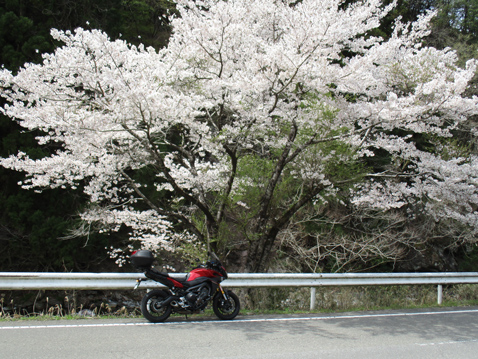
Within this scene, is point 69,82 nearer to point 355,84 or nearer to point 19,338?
point 19,338

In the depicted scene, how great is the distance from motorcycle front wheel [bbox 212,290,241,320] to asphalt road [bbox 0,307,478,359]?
0.14 metres

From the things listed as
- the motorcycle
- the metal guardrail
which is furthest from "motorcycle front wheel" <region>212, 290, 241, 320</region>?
the metal guardrail

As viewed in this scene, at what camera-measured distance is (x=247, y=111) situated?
8.88 m

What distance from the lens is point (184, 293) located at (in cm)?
609

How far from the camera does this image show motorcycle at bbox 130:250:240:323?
5914mm

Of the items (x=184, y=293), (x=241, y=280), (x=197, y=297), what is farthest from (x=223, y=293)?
(x=241, y=280)

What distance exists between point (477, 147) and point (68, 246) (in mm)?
16582

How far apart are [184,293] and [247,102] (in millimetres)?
4553

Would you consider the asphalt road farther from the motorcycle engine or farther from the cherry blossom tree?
the cherry blossom tree

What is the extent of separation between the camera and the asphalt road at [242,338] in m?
4.46

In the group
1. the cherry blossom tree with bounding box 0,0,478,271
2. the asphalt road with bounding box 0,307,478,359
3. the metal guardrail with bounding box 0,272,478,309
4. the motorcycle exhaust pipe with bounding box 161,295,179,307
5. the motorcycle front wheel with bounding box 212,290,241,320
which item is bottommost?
the asphalt road with bounding box 0,307,478,359

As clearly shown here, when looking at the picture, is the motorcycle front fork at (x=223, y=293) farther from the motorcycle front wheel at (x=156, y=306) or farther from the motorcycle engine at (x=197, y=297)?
the motorcycle front wheel at (x=156, y=306)

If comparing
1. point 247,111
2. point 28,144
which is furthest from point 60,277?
point 28,144

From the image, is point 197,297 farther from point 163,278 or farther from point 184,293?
point 163,278
